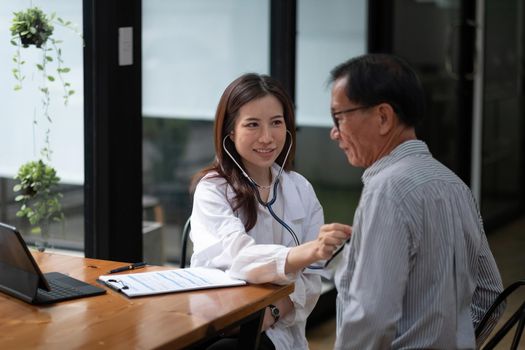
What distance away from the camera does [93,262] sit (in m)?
2.45

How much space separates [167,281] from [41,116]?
102 cm

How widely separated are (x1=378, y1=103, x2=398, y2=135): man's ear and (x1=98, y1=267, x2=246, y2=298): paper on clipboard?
1.93 ft

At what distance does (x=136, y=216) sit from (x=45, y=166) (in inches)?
16.6

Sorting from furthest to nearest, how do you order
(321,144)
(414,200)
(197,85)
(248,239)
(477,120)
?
(477,120), (321,144), (197,85), (248,239), (414,200)

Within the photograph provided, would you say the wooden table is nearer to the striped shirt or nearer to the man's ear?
the striped shirt

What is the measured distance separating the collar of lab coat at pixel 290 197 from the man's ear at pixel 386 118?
76 centimetres

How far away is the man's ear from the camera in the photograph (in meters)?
1.82

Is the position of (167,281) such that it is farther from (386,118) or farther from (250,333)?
(386,118)

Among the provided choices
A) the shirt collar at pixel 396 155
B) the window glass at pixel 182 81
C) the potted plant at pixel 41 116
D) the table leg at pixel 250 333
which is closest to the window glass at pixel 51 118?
the potted plant at pixel 41 116

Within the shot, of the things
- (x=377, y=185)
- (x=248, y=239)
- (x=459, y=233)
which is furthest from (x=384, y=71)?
(x=248, y=239)

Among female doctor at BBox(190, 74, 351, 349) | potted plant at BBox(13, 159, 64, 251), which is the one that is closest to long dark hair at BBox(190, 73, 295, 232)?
female doctor at BBox(190, 74, 351, 349)

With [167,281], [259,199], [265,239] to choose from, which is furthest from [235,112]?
[167,281]

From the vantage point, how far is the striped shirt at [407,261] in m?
1.73

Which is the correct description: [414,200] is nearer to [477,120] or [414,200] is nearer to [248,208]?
[248,208]
